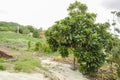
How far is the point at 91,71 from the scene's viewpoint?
14547 mm

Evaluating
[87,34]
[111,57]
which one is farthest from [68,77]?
[111,57]

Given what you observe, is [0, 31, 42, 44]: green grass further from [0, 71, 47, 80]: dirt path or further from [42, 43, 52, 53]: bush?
[0, 71, 47, 80]: dirt path

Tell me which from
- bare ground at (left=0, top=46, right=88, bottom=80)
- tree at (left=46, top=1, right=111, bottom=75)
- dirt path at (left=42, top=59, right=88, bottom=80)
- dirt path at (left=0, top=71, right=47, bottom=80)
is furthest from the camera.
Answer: tree at (left=46, top=1, right=111, bottom=75)

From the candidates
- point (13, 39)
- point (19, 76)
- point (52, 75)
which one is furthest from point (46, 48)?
point (19, 76)

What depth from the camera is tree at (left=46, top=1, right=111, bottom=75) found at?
14141 millimetres

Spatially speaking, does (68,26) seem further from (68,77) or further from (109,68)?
(109,68)

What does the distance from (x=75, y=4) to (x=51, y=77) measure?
624 cm

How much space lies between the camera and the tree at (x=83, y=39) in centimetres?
1414

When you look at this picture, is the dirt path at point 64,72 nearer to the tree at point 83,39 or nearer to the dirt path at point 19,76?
the tree at point 83,39

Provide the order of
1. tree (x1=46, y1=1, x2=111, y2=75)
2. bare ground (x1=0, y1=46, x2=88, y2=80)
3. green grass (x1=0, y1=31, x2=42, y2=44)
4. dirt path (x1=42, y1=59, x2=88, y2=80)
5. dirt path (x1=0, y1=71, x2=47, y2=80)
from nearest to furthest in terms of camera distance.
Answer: dirt path (x1=0, y1=71, x2=47, y2=80)
bare ground (x1=0, y1=46, x2=88, y2=80)
dirt path (x1=42, y1=59, x2=88, y2=80)
tree (x1=46, y1=1, x2=111, y2=75)
green grass (x1=0, y1=31, x2=42, y2=44)

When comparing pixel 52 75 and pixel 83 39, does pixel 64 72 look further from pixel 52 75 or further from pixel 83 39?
pixel 83 39

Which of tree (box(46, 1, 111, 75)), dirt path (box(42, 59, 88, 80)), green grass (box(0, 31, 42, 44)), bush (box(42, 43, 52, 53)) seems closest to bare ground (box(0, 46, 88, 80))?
dirt path (box(42, 59, 88, 80))

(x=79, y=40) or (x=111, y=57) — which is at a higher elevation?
(x=79, y=40)

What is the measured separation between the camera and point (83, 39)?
1402cm
